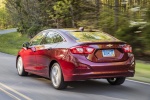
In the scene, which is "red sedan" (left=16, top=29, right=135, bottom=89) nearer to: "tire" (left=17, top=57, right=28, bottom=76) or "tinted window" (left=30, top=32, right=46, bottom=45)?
"tinted window" (left=30, top=32, right=46, bottom=45)

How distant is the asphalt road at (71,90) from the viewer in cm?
750

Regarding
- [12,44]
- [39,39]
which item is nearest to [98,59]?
[39,39]

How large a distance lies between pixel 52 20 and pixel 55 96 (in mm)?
20617

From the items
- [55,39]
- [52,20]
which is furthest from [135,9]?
[52,20]

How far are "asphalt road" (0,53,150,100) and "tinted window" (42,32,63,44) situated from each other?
1.10 metres

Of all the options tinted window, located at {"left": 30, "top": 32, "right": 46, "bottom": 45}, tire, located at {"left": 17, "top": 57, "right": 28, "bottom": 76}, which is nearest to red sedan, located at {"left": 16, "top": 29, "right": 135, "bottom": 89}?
tinted window, located at {"left": 30, "top": 32, "right": 46, "bottom": 45}

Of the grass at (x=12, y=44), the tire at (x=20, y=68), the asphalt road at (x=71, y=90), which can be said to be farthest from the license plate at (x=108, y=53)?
the grass at (x=12, y=44)

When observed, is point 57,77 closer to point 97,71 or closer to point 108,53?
point 97,71

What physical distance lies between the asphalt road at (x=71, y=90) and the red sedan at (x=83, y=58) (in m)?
0.31

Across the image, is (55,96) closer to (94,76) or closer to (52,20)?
(94,76)

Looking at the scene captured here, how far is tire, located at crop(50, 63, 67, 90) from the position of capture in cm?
828

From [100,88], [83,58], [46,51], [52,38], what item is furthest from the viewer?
[52,38]

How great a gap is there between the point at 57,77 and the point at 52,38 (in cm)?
121

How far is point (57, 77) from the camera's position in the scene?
8430 mm
